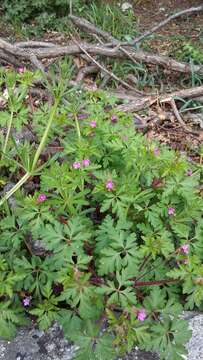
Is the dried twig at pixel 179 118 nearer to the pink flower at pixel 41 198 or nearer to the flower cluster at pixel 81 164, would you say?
the flower cluster at pixel 81 164

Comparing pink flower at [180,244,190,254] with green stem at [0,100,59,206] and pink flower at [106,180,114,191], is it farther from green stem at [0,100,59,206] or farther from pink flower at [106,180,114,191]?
green stem at [0,100,59,206]

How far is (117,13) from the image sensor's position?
5.03 m

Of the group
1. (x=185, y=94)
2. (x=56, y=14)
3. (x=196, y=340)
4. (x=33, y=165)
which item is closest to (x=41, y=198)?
(x=33, y=165)

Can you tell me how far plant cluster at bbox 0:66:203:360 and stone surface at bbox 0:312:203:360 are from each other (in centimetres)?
6

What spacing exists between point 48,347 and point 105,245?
0.46m

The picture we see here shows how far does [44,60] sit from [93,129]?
205 cm

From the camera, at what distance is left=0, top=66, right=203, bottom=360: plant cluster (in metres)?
1.98

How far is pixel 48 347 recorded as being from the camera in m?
2.16

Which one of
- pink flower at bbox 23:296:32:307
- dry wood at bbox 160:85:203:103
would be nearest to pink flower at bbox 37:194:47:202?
pink flower at bbox 23:296:32:307

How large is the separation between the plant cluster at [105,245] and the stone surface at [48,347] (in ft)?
0.20

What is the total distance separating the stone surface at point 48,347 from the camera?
6.97 feet

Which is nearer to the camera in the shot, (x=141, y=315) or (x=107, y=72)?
(x=141, y=315)

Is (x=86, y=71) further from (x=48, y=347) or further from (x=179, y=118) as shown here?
(x=48, y=347)

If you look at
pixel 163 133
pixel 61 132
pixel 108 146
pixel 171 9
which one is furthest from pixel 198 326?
pixel 171 9
